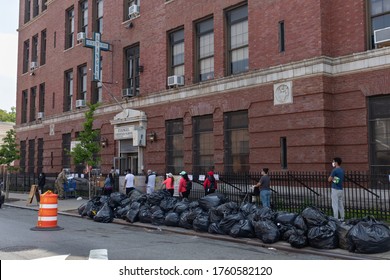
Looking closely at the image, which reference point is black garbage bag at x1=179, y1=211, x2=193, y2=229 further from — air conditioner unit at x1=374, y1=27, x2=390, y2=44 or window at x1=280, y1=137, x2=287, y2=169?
air conditioner unit at x1=374, y1=27, x2=390, y2=44

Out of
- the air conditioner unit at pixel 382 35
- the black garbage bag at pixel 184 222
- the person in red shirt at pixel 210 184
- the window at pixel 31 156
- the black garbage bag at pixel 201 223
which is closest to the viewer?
the black garbage bag at pixel 201 223

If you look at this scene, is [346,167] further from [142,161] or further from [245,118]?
[142,161]

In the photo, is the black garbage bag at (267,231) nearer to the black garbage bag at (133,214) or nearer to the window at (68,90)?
the black garbage bag at (133,214)

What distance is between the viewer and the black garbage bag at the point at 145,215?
45.7ft

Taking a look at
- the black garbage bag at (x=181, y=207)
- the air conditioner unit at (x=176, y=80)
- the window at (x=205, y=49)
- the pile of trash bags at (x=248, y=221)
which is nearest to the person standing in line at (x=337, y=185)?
the pile of trash bags at (x=248, y=221)

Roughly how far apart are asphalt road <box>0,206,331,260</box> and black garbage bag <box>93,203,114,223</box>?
1.47 metres

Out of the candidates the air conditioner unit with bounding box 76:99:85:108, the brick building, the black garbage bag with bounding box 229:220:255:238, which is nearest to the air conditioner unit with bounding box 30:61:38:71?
the brick building

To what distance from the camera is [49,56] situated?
106 feet

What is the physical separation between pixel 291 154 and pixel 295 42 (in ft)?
13.5

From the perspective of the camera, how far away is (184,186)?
56.1ft

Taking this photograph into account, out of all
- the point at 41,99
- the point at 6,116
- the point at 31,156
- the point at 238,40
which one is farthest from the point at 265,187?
the point at 6,116

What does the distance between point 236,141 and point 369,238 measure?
31.5 ft

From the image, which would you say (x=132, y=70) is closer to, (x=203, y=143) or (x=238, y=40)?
(x=203, y=143)

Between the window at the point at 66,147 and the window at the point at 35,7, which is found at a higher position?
the window at the point at 35,7
